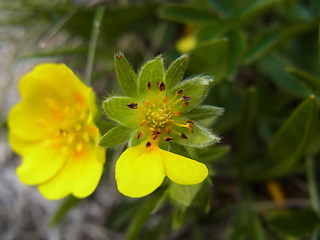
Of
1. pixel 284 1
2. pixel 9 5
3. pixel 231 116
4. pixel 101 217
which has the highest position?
pixel 284 1

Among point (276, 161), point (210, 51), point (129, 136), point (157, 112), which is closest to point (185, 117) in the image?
point (157, 112)

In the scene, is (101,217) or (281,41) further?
(101,217)

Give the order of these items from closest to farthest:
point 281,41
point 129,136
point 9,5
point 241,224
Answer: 1. point 129,136
2. point 281,41
3. point 241,224
4. point 9,5

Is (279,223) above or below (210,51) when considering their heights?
below

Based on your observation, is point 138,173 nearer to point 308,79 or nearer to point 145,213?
point 145,213

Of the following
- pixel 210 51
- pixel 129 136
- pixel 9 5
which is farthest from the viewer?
pixel 9 5

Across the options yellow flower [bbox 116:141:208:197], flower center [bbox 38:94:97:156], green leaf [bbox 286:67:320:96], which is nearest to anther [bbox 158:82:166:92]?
yellow flower [bbox 116:141:208:197]

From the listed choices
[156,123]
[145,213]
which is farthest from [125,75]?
[145,213]

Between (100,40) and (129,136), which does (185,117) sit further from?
(100,40)

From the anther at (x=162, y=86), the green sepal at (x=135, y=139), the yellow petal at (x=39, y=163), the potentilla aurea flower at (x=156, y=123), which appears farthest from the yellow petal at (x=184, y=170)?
the yellow petal at (x=39, y=163)
